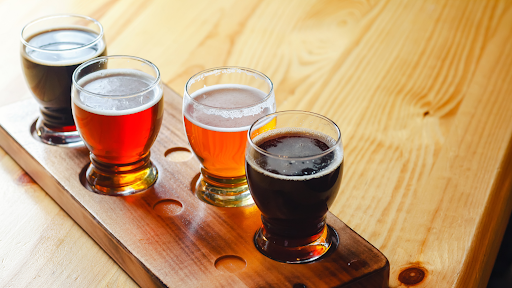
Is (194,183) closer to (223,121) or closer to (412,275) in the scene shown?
(223,121)

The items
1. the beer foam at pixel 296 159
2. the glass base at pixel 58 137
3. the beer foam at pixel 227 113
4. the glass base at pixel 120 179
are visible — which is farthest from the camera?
the glass base at pixel 58 137

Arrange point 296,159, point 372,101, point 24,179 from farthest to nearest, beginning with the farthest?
point 372,101 → point 24,179 → point 296,159

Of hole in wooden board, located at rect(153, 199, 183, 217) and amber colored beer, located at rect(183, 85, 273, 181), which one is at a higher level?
amber colored beer, located at rect(183, 85, 273, 181)

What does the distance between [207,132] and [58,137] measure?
0.40m

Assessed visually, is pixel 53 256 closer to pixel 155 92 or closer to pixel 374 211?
pixel 155 92

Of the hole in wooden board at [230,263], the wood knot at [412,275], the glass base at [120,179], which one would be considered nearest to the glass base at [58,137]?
the glass base at [120,179]

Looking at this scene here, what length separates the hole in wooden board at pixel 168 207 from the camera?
3.27 feet

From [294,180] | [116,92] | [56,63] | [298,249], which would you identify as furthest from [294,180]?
[56,63]

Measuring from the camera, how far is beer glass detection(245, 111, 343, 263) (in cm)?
81

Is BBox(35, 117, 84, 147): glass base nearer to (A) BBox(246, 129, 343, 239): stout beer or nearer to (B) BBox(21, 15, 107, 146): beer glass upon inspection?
(B) BBox(21, 15, 107, 146): beer glass

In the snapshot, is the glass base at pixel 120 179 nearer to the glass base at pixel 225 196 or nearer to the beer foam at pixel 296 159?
the glass base at pixel 225 196

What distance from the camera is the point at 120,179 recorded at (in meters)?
1.06

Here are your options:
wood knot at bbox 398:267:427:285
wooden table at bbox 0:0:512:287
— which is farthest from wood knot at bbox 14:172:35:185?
wood knot at bbox 398:267:427:285

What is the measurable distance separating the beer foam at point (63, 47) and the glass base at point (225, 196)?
352 millimetres
